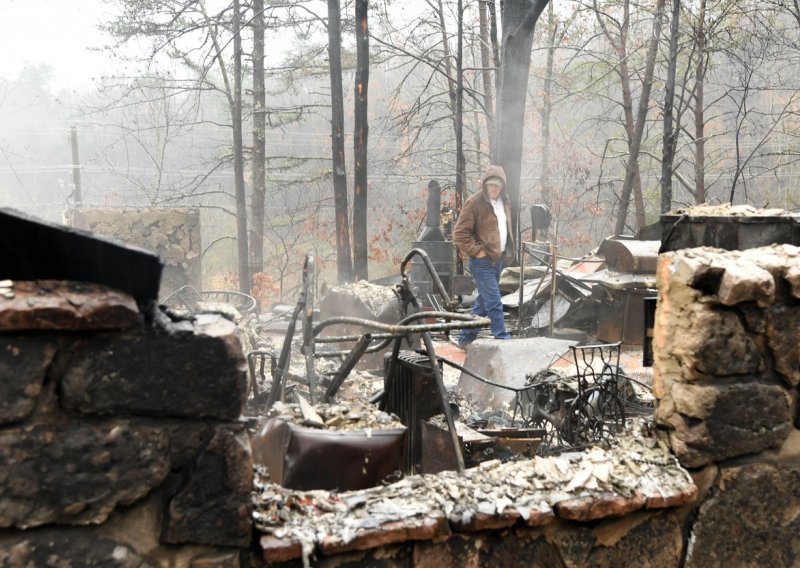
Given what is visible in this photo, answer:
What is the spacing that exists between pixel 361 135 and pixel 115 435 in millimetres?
11909

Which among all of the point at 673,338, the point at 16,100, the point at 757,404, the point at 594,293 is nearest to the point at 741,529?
the point at 757,404

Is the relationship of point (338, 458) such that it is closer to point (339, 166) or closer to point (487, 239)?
point (487, 239)

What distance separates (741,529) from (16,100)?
31.5 metres

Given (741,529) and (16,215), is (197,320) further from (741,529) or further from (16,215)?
(741,529)

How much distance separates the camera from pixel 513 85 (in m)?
13.3

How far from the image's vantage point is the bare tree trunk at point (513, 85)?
13.1 m

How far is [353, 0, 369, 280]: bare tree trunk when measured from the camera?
1299 centimetres

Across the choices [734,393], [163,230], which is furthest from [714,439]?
[163,230]

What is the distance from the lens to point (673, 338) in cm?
256

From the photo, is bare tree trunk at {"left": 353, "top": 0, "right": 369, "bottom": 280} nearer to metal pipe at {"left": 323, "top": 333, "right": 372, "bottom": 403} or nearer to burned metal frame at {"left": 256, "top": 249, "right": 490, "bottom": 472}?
burned metal frame at {"left": 256, "top": 249, "right": 490, "bottom": 472}

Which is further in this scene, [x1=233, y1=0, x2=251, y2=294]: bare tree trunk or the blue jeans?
[x1=233, y1=0, x2=251, y2=294]: bare tree trunk

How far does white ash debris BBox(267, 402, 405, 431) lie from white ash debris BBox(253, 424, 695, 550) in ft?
1.22

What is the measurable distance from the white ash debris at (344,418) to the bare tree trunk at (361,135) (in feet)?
33.6

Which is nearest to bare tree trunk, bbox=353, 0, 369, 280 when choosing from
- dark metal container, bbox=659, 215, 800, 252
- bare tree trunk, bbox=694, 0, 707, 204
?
bare tree trunk, bbox=694, 0, 707, 204
